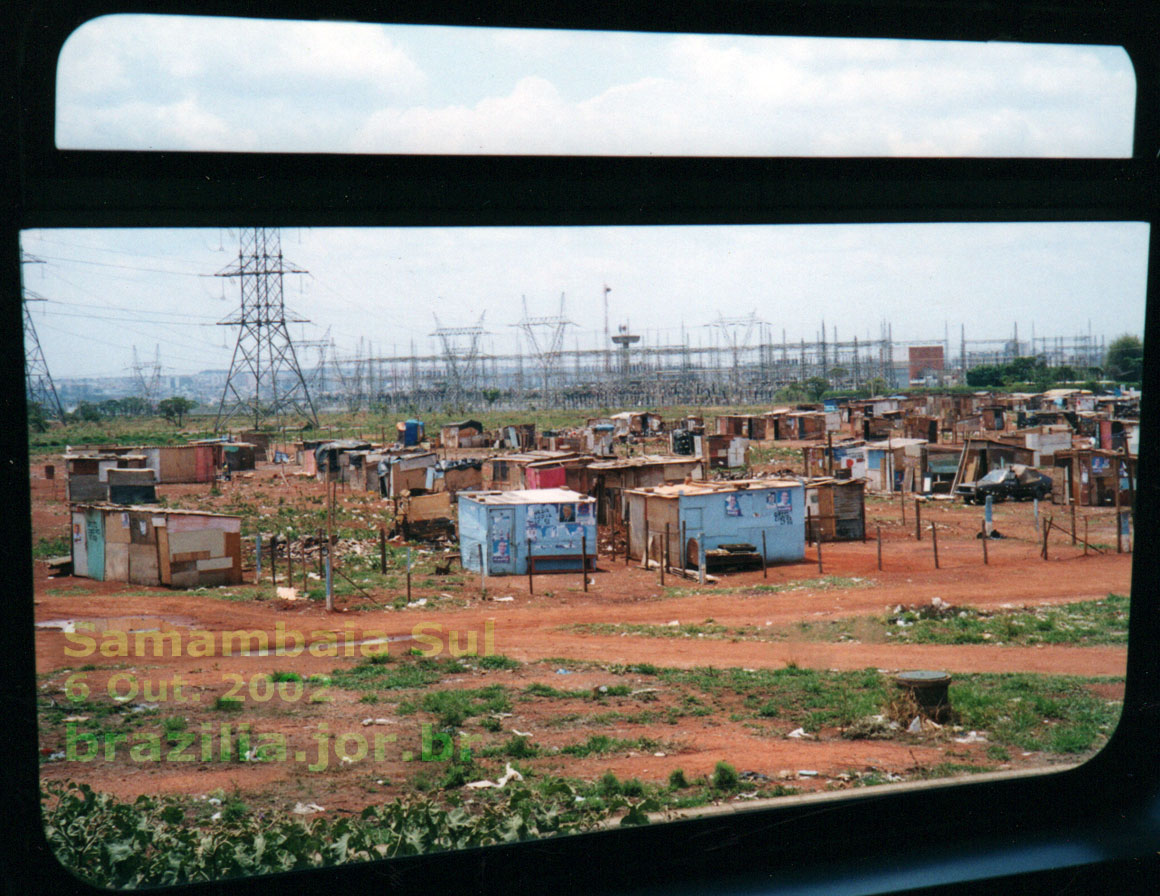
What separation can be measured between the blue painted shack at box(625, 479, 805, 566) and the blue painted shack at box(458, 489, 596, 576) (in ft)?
3.11

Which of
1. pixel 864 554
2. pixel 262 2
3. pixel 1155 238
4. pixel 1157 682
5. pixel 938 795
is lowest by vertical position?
pixel 864 554

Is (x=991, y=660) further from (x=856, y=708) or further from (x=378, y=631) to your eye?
(x=378, y=631)

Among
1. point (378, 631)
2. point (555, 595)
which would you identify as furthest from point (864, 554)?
→ point (378, 631)

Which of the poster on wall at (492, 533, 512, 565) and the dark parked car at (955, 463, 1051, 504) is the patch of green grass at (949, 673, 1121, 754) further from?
the dark parked car at (955, 463, 1051, 504)

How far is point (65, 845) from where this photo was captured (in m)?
1.04

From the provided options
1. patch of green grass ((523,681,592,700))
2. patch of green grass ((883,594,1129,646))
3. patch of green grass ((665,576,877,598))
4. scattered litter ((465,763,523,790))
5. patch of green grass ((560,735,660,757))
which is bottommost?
patch of green grass ((665,576,877,598))

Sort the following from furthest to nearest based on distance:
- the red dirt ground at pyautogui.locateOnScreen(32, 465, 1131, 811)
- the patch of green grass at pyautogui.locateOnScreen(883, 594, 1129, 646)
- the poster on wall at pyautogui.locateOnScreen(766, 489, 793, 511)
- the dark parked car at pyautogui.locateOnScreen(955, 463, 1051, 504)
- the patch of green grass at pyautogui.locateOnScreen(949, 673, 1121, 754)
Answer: the dark parked car at pyautogui.locateOnScreen(955, 463, 1051, 504), the poster on wall at pyautogui.locateOnScreen(766, 489, 793, 511), the patch of green grass at pyautogui.locateOnScreen(883, 594, 1129, 646), the red dirt ground at pyautogui.locateOnScreen(32, 465, 1131, 811), the patch of green grass at pyautogui.locateOnScreen(949, 673, 1121, 754)

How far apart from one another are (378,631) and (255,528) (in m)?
1.57

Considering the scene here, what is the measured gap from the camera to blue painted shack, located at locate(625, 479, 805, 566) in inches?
316

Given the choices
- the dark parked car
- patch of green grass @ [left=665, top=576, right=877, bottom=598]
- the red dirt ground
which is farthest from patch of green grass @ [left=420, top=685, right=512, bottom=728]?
the dark parked car

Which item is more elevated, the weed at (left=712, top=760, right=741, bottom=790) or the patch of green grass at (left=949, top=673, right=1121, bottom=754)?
the patch of green grass at (left=949, top=673, right=1121, bottom=754)

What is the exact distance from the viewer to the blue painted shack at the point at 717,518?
802cm

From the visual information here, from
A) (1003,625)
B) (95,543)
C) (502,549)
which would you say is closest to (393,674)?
(95,543)

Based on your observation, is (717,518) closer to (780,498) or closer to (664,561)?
(664,561)
